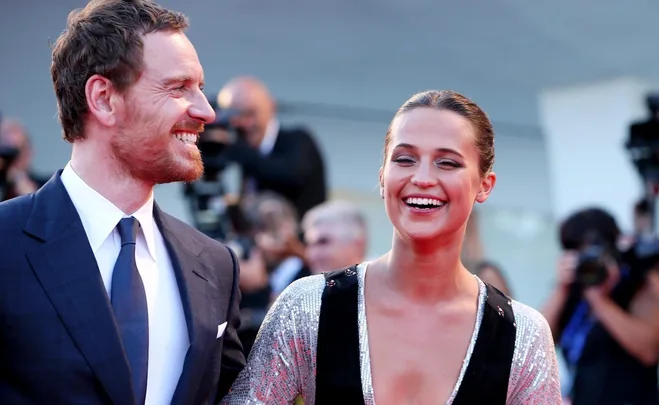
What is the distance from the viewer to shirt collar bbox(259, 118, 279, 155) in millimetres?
5047

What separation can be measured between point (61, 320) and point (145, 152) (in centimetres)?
44

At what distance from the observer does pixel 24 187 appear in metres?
4.33

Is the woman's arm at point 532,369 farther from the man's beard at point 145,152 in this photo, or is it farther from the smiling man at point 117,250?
the man's beard at point 145,152

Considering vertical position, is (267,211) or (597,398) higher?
(267,211)

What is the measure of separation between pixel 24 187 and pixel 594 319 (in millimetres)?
2443

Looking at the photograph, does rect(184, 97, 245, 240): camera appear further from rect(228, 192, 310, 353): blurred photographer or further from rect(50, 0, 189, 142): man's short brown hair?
rect(50, 0, 189, 142): man's short brown hair

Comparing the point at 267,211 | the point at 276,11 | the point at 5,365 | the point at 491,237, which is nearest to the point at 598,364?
the point at 267,211

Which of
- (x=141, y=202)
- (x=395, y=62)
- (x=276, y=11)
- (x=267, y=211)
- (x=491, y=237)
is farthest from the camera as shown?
(x=491, y=237)

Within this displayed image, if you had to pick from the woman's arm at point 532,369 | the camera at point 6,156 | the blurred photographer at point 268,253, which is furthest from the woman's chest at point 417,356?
the camera at point 6,156

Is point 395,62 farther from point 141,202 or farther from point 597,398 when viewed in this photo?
point 141,202

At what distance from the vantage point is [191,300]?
238 centimetres

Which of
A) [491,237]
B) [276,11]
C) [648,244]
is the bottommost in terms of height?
[491,237]

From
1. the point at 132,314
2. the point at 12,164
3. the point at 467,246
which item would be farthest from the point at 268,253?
the point at 132,314

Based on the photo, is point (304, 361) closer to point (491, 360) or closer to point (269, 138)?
point (491, 360)
